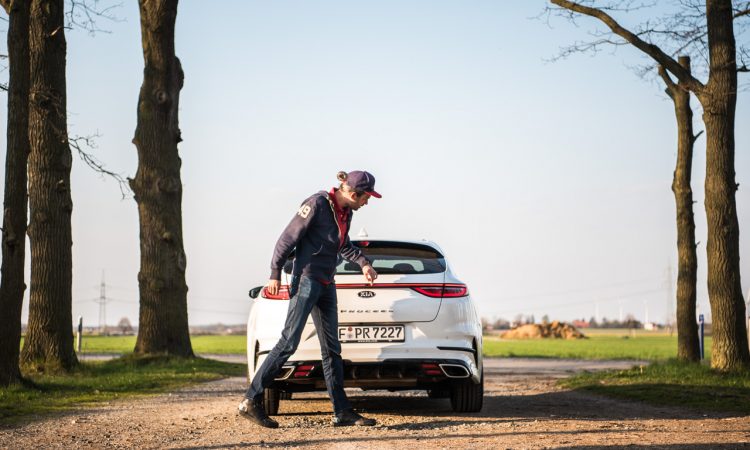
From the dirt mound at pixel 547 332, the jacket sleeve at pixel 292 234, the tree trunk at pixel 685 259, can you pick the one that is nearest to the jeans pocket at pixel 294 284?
the jacket sleeve at pixel 292 234

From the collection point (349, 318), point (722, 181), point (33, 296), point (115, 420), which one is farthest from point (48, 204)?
point (722, 181)

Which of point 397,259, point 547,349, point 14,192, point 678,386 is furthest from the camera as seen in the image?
point 547,349

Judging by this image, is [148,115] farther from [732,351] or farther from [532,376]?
[732,351]

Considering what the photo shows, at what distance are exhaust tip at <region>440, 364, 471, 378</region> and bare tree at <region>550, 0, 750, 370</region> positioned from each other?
735cm

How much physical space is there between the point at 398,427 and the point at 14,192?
6.32 m

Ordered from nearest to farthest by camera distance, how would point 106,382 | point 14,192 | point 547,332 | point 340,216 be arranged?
point 340,216, point 14,192, point 106,382, point 547,332

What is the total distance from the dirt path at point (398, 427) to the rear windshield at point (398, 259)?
1.35m

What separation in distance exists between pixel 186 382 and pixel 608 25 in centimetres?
877

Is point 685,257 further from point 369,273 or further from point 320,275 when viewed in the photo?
point 320,275

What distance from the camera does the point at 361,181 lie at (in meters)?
8.83

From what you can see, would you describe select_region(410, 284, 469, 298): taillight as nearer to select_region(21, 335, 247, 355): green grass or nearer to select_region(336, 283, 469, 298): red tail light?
select_region(336, 283, 469, 298): red tail light

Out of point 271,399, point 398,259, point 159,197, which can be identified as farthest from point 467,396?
point 159,197

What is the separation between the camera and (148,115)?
21359 millimetres

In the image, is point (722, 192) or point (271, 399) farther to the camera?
point (722, 192)
